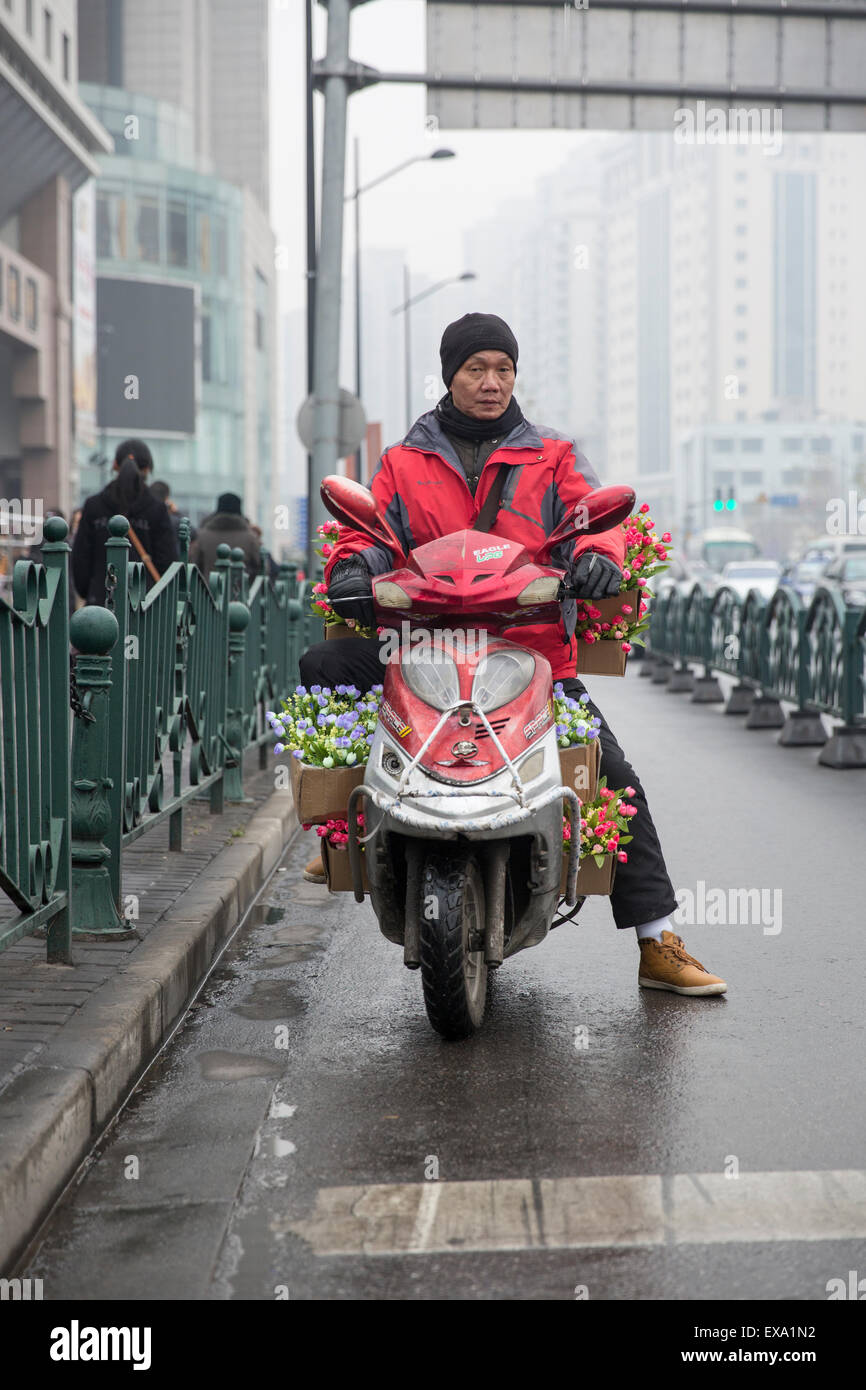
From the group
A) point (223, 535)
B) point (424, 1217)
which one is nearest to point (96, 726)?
point (424, 1217)

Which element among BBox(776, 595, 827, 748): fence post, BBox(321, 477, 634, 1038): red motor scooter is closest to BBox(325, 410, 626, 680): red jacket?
BBox(321, 477, 634, 1038): red motor scooter

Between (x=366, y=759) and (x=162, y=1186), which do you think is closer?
(x=162, y=1186)

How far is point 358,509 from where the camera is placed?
4.55 meters

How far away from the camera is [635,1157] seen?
12.2 feet

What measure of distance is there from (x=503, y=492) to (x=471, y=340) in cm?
44

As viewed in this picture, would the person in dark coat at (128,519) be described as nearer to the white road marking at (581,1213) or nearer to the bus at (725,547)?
the white road marking at (581,1213)

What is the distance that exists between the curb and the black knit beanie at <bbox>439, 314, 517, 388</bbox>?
1.93 meters

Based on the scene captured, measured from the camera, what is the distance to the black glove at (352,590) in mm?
4543

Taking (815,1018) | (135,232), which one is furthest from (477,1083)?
(135,232)

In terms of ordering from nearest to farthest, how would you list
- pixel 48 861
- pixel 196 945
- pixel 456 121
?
1. pixel 48 861
2. pixel 196 945
3. pixel 456 121

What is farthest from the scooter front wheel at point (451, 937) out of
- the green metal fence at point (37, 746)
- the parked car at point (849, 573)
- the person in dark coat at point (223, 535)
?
the parked car at point (849, 573)

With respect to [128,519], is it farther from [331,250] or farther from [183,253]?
[183,253]
